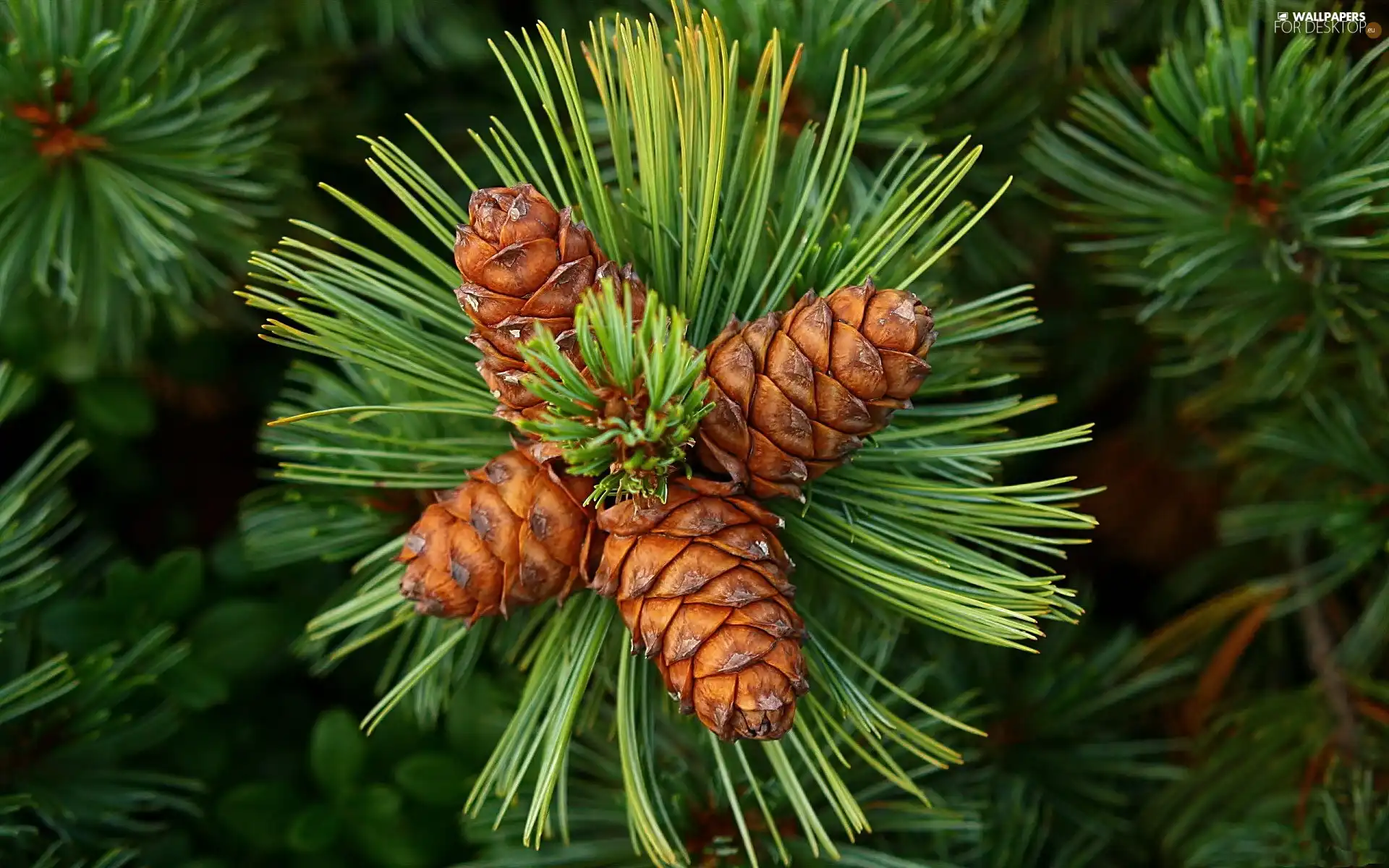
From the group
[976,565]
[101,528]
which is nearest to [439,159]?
[101,528]

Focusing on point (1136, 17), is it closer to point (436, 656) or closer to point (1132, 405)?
point (1132, 405)

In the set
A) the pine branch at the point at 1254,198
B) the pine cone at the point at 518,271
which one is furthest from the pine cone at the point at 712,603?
the pine branch at the point at 1254,198

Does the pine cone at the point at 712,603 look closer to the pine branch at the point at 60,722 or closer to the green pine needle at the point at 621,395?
the green pine needle at the point at 621,395

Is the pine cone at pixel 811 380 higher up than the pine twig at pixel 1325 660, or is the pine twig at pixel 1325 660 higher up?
the pine cone at pixel 811 380

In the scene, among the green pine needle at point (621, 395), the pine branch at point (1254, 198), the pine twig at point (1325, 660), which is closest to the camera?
the green pine needle at point (621, 395)

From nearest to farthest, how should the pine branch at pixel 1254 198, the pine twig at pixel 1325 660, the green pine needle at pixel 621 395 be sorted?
the green pine needle at pixel 621 395 < the pine branch at pixel 1254 198 < the pine twig at pixel 1325 660

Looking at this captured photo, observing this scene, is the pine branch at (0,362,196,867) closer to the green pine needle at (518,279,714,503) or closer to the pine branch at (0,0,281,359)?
the pine branch at (0,0,281,359)

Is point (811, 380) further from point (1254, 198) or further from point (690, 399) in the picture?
point (1254, 198)

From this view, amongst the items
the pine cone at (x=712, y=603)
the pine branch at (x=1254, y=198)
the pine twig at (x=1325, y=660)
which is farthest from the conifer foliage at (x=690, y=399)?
the pine twig at (x=1325, y=660)

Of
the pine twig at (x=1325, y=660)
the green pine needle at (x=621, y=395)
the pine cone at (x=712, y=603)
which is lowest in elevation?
the pine twig at (x=1325, y=660)

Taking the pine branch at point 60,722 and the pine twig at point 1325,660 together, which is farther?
the pine twig at point 1325,660
